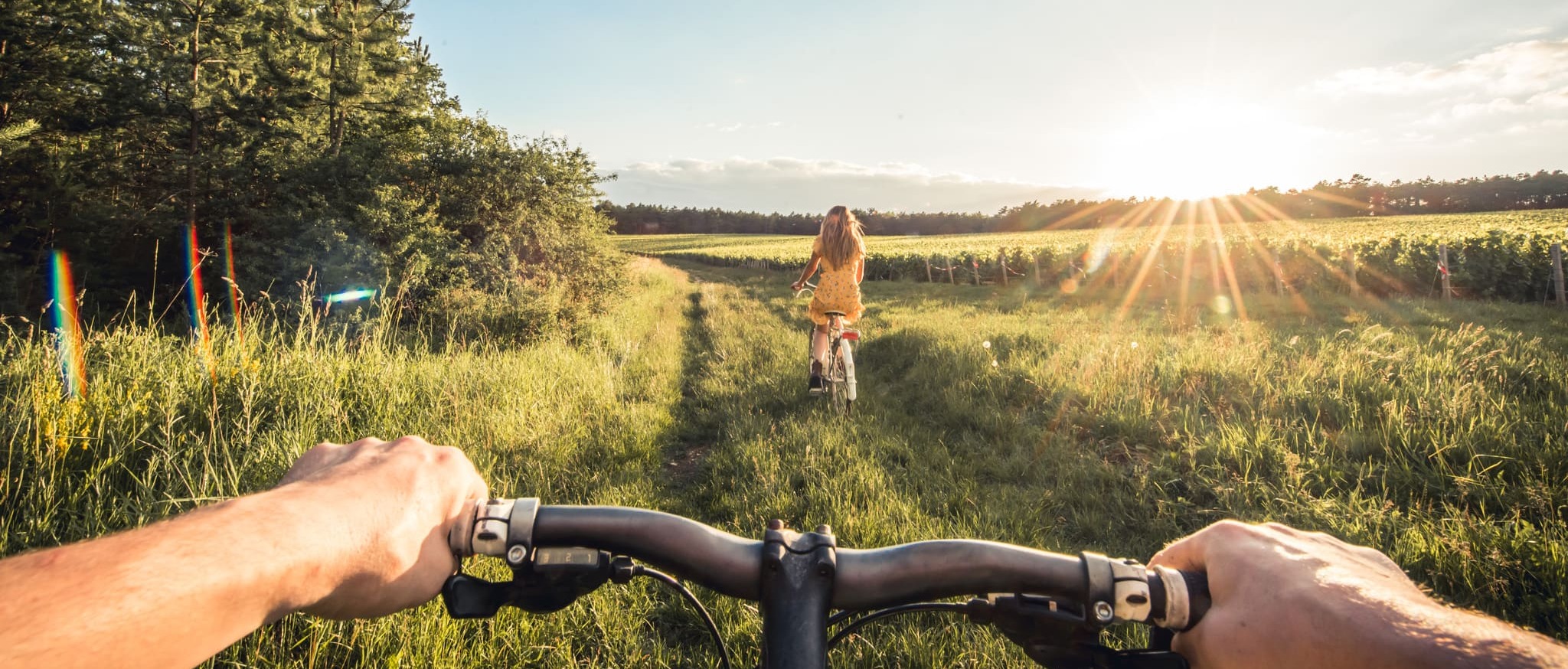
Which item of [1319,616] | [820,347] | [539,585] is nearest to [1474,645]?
[1319,616]

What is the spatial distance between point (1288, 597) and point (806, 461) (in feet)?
12.4

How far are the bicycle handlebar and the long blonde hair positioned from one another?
5.81m

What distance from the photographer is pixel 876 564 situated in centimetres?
98

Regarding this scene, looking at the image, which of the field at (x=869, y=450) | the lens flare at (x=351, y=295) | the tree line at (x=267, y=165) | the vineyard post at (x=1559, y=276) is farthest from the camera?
the vineyard post at (x=1559, y=276)

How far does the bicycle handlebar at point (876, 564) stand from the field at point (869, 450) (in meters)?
1.68

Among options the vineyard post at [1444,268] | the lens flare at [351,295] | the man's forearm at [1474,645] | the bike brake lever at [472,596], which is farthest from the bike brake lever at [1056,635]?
the vineyard post at [1444,268]

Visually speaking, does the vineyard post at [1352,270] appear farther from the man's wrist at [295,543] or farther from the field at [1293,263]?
the man's wrist at [295,543]

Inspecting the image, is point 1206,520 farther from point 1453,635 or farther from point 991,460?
point 1453,635

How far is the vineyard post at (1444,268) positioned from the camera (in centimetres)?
1419

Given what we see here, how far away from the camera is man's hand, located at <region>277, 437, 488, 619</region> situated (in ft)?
2.81

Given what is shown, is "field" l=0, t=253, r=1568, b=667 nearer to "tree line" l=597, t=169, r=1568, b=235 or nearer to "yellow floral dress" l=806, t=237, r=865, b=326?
"yellow floral dress" l=806, t=237, r=865, b=326

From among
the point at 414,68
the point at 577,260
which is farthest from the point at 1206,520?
the point at 414,68

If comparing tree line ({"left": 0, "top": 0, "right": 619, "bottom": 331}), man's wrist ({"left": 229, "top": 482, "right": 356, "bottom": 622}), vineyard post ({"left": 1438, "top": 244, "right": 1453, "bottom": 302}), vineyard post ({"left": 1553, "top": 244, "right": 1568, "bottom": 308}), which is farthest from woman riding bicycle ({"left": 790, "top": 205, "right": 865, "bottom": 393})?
vineyard post ({"left": 1553, "top": 244, "right": 1568, "bottom": 308})

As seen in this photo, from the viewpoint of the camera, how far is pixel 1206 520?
3.86 meters
